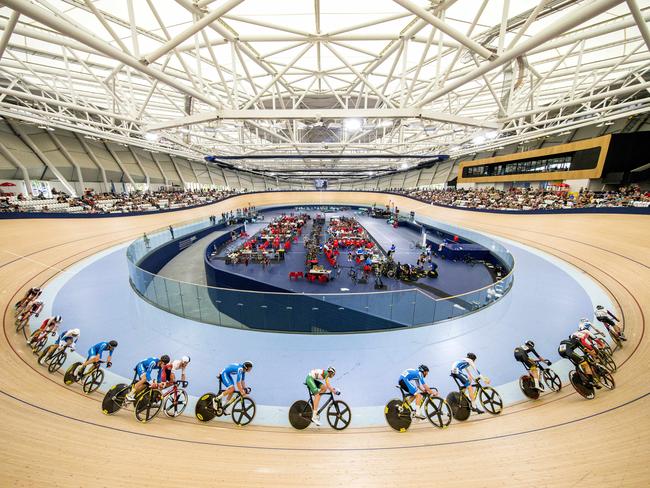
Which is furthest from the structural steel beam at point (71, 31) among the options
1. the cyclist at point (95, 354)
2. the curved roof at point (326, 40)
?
the cyclist at point (95, 354)

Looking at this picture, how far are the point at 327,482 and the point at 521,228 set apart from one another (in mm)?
17778

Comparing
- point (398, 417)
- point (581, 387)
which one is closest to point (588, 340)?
point (581, 387)

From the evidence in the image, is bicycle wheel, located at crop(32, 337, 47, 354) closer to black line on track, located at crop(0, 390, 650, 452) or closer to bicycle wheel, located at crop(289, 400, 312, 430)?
black line on track, located at crop(0, 390, 650, 452)

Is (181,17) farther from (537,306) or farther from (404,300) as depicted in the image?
(537,306)

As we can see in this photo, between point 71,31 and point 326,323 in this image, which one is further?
point 326,323

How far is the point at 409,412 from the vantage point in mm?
3740

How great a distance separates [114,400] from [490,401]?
6.32 metres

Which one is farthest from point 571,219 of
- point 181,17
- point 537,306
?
point 181,17

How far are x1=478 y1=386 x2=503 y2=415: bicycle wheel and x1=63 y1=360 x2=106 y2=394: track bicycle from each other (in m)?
6.85

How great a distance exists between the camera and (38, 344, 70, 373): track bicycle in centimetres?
461

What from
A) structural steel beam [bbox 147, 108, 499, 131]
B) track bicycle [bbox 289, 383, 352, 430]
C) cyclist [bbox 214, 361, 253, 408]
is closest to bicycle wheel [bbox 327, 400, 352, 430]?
track bicycle [bbox 289, 383, 352, 430]

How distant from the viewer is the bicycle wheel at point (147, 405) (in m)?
3.69

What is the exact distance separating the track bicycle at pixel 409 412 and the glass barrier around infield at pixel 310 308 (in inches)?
98.3

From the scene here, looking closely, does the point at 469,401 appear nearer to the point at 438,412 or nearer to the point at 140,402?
the point at 438,412
